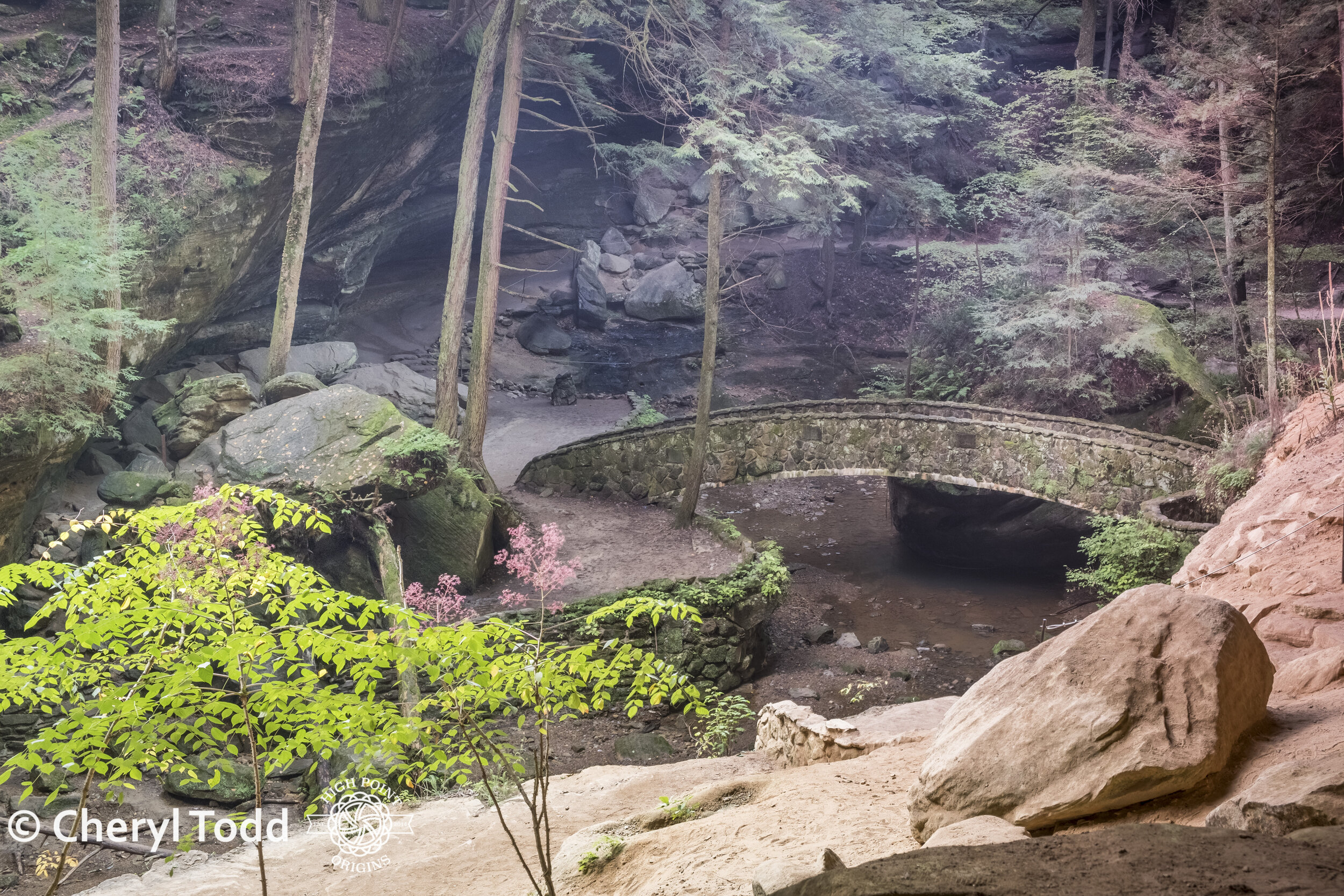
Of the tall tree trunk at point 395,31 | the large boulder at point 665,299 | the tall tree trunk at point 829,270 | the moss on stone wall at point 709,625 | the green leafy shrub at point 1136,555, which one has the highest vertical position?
the tall tree trunk at point 395,31

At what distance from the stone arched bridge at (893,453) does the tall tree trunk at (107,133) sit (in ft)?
25.4

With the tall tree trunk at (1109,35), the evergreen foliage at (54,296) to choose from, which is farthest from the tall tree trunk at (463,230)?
the tall tree trunk at (1109,35)

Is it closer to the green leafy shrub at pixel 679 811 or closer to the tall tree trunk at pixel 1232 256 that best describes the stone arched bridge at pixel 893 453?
the tall tree trunk at pixel 1232 256

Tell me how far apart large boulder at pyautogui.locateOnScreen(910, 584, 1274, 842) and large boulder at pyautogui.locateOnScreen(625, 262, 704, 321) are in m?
21.7

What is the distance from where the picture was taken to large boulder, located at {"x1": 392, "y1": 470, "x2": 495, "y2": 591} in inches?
521

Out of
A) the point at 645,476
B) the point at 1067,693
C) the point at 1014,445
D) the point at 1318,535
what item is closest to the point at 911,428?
the point at 1014,445

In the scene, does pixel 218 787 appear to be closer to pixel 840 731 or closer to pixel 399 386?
pixel 840 731

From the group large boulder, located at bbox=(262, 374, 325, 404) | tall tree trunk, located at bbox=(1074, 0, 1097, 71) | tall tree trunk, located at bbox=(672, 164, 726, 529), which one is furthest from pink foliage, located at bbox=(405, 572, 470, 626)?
tall tree trunk, located at bbox=(1074, 0, 1097, 71)

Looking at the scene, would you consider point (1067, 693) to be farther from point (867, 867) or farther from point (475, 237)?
point (475, 237)

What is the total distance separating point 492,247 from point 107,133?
5706mm

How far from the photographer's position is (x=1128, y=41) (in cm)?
1892

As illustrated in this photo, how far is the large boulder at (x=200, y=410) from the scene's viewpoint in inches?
504

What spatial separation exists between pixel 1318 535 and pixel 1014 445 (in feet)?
26.0

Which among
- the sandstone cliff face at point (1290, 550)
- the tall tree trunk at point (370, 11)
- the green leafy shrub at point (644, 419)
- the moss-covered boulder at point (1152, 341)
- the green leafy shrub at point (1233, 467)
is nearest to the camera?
the sandstone cliff face at point (1290, 550)
